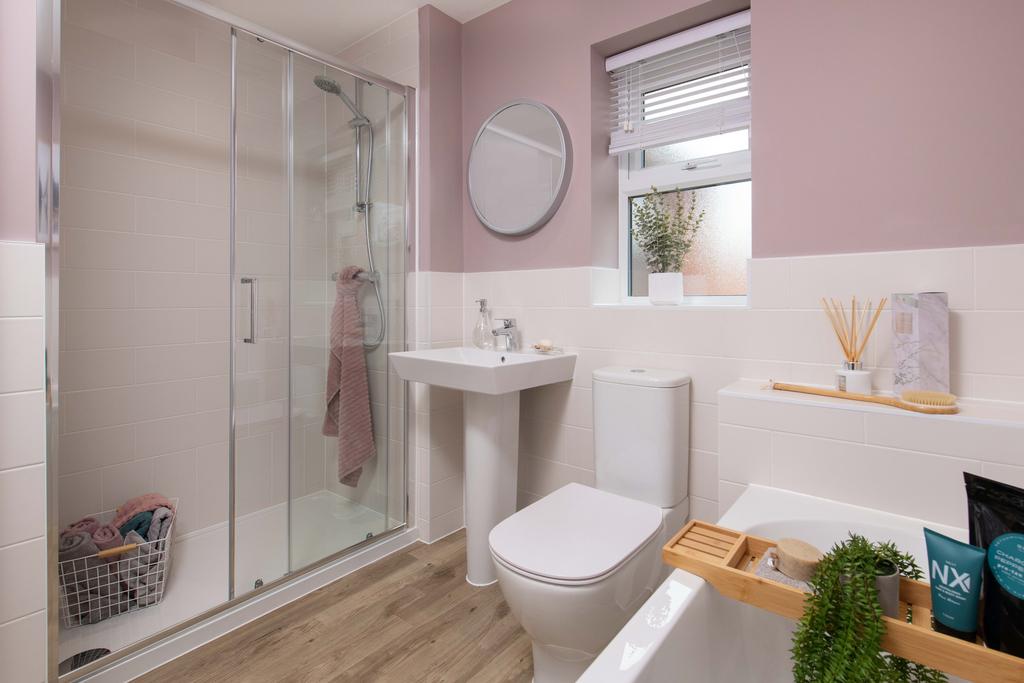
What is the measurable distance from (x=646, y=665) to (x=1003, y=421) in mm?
992

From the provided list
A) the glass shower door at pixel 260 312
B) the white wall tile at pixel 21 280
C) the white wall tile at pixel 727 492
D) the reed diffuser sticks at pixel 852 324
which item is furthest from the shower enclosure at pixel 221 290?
the reed diffuser sticks at pixel 852 324

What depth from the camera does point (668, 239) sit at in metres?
1.93

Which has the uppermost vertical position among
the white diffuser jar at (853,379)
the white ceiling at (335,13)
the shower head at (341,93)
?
the white ceiling at (335,13)

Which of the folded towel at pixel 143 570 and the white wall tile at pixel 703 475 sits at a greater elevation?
the white wall tile at pixel 703 475

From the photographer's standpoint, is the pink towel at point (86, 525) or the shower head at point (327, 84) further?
the shower head at point (327, 84)

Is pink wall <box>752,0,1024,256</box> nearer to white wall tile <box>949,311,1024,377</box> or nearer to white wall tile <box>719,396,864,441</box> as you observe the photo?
white wall tile <box>949,311,1024,377</box>

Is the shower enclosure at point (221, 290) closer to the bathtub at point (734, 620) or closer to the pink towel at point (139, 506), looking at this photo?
the pink towel at point (139, 506)

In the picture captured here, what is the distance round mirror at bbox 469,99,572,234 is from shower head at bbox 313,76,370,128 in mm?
510

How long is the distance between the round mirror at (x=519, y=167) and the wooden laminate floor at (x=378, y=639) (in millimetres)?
1503

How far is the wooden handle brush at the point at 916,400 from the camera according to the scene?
46.7 inches

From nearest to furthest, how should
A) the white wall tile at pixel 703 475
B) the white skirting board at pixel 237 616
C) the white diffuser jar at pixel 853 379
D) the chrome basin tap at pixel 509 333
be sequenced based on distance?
the white diffuser jar at pixel 853 379 → the white skirting board at pixel 237 616 → the white wall tile at pixel 703 475 → the chrome basin tap at pixel 509 333

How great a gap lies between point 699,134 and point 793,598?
1607mm

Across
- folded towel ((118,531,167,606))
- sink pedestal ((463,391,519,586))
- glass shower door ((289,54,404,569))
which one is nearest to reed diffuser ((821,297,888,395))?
sink pedestal ((463,391,519,586))

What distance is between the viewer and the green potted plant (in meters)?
0.72
